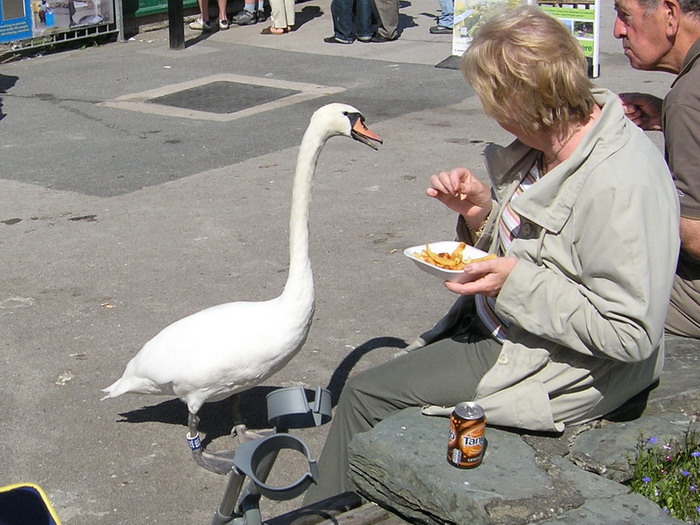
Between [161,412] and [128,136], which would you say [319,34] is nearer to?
[128,136]

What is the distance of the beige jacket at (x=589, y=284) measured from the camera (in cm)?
268

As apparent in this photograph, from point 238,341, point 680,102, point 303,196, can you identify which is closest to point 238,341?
point 238,341

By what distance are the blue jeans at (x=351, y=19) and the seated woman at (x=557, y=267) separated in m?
11.1

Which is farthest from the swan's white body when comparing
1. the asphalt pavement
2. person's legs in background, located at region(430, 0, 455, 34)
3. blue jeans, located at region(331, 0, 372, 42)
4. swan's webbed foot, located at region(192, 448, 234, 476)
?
person's legs in background, located at region(430, 0, 455, 34)

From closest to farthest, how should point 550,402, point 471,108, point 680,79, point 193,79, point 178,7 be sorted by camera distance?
point 550,402, point 680,79, point 471,108, point 193,79, point 178,7

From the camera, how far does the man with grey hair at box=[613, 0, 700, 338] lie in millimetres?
3383

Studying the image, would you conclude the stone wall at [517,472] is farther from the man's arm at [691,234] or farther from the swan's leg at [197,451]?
the swan's leg at [197,451]

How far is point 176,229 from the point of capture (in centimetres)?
690

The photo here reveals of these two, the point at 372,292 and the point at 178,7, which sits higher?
the point at 178,7

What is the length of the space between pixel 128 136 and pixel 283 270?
12.3 ft

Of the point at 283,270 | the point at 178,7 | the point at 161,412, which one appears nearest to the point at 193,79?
the point at 178,7

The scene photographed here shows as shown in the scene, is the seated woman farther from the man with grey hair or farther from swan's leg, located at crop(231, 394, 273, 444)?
swan's leg, located at crop(231, 394, 273, 444)

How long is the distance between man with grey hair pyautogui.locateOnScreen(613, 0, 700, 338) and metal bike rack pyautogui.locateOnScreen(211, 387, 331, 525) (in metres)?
1.76

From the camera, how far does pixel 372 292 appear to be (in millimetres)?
5867
